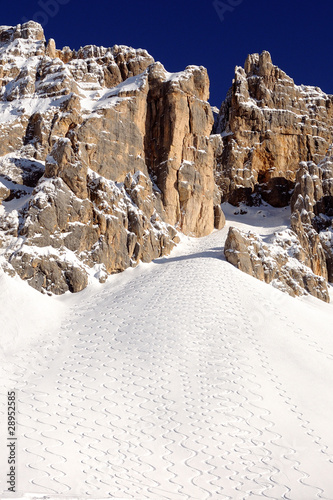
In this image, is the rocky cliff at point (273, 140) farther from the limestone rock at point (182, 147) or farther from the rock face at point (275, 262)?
the rock face at point (275, 262)

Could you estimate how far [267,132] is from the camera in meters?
55.8

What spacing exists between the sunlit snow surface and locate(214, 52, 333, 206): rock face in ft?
95.8

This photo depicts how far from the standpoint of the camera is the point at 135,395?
13734 mm

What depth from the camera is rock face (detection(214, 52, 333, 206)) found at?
53.1 metres

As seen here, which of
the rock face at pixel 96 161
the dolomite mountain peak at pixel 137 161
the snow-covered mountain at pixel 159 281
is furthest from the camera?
the dolomite mountain peak at pixel 137 161

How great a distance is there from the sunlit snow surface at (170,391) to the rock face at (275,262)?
3697mm

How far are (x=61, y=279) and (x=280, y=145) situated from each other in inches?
1492

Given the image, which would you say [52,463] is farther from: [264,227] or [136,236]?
[264,227]

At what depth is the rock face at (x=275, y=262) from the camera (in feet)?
96.3

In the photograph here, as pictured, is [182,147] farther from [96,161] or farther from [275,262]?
[275,262]

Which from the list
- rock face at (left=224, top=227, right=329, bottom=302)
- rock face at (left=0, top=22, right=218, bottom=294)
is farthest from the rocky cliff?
rock face at (left=224, top=227, right=329, bottom=302)

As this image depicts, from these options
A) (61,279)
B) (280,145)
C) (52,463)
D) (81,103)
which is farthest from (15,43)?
(52,463)

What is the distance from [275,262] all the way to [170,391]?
1811 cm

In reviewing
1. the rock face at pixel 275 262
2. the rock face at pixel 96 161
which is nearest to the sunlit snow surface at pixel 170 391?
the rock face at pixel 275 262
